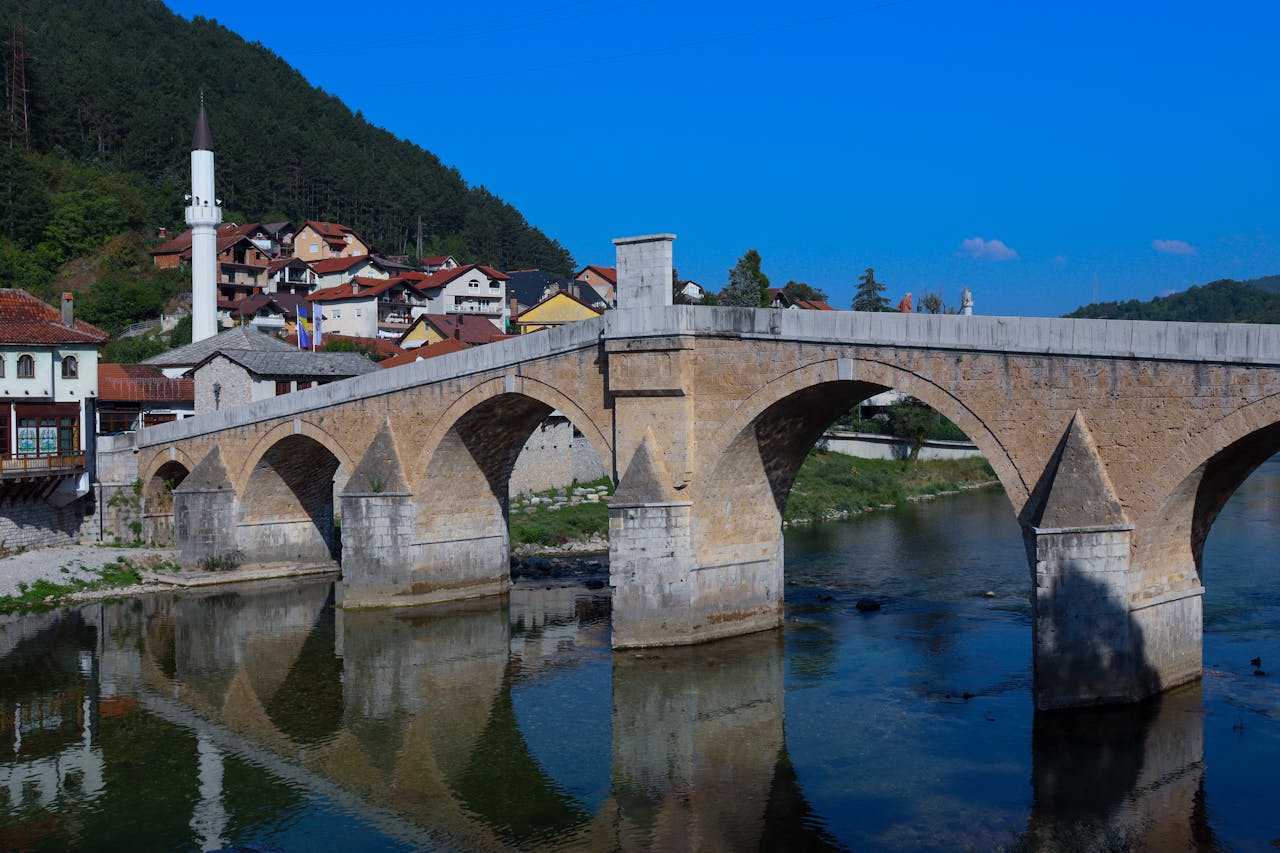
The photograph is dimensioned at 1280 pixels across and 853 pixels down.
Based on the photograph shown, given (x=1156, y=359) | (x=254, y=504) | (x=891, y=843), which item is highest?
(x=1156, y=359)

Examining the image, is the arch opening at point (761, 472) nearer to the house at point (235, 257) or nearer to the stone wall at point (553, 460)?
the stone wall at point (553, 460)

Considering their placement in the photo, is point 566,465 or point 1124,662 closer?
point 1124,662

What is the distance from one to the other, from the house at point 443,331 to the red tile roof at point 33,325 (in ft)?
84.4

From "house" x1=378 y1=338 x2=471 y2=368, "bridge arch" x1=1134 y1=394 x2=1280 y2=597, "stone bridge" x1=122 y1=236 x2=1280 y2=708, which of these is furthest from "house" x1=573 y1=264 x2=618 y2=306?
"bridge arch" x1=1134 y1=394 x2=1280 y2=597

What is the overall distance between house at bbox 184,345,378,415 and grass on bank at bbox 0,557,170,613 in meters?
5.95

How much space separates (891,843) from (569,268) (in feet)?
311

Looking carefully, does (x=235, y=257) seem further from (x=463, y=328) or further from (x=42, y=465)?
(x=42, y=465)

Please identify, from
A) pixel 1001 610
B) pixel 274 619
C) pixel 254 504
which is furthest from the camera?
pixel 254 504

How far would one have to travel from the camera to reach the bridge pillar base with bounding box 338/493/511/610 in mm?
23141

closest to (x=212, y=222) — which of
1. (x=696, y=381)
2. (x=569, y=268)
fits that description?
(x=696, y=381)

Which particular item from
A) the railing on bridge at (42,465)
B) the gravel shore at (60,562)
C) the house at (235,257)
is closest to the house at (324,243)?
the house at (235,257)

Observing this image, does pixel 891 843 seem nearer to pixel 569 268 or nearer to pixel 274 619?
pixel 274 619

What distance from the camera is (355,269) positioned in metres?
65.8

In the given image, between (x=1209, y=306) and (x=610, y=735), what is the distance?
279 ft
